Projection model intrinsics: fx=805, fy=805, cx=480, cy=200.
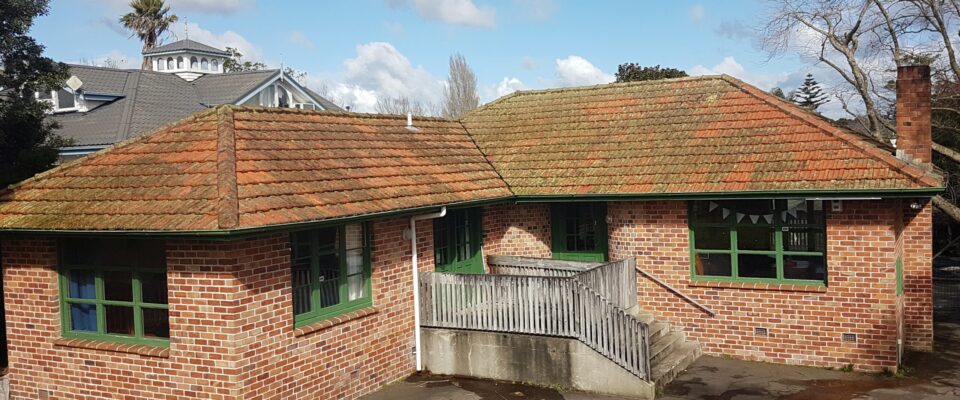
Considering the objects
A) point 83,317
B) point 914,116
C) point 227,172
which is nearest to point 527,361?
point 227,172

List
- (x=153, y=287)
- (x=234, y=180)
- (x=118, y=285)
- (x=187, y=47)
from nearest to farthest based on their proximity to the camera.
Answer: (x=234, y=180)
(x=153, y=287)
(x=118, y=285)
(x=187, y=47)

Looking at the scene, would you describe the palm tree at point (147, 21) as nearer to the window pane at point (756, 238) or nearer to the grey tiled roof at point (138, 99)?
the grey tiled roof at point (138, 99)

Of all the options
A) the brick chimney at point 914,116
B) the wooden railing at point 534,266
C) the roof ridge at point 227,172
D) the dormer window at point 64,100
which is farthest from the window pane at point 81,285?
the dormer window at point 64,100

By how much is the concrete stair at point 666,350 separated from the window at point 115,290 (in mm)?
6706

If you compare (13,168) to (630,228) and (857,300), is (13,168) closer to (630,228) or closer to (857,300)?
(630,228)

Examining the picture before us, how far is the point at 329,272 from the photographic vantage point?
10977 mm

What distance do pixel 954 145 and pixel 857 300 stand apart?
1344 cm

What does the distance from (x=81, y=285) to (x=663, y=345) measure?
27.7 feet

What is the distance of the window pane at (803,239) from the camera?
1262 cm

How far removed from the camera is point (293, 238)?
34.0 ft

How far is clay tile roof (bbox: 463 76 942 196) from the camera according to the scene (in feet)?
40.9

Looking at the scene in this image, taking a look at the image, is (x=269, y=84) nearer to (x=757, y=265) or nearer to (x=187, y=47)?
(x=187, y=47)

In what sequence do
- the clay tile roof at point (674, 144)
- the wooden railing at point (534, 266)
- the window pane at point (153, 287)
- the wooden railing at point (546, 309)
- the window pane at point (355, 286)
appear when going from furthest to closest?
the wooden railing at point (534, 266) < the clay tile roof at point (674, 144) < the window pane at point (355, 286) < the wooden railing at point (546, 309) < the window pane at point (153, 287)

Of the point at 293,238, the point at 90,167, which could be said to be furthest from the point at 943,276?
the point at 90,167
